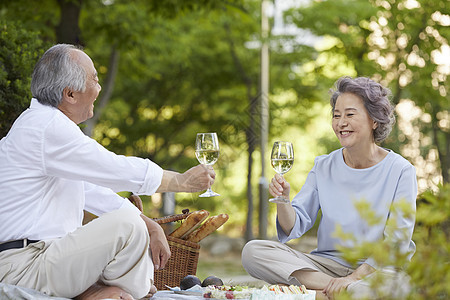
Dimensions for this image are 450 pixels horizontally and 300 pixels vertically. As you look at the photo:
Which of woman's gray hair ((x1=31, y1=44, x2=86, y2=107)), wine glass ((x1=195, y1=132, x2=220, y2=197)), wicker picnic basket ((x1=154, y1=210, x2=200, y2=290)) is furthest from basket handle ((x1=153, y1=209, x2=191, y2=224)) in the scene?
woman's gray hair ((x1=31, y1=44, x2=86, y2=107))

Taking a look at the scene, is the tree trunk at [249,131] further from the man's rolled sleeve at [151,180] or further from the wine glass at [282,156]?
the man's rolled sleeve at [151,180]

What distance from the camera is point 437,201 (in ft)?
6.77

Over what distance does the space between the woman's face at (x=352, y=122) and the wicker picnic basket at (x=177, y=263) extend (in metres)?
1.43

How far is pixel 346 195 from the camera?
5.00 m

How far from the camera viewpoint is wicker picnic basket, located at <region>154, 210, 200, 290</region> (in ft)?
17.1

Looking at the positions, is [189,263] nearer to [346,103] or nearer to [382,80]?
[346,103]

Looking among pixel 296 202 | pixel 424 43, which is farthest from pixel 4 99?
pixel 424 43

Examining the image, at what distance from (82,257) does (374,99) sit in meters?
2.43

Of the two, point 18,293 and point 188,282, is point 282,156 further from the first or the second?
point 18,293

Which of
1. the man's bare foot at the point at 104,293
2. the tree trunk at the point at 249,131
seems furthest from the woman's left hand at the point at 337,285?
the tree trunk at the point at 249,131

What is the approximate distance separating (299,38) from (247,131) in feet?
9.76

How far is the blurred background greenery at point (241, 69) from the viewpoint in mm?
12148

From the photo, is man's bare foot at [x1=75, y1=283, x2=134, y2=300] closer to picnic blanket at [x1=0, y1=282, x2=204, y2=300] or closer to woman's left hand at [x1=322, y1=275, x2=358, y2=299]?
picnic blanket at [x1=0, y1=282, x2=204, y2=300]

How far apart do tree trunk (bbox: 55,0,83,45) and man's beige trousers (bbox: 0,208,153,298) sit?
6392 millimetres
